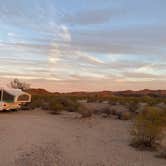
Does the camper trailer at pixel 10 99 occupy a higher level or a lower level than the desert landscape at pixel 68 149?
higher

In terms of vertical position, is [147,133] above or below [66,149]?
above

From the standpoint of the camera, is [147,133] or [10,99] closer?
[147,133]

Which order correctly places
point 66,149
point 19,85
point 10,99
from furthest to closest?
1. point 19,85
2. point 10,99
3. point 66,149

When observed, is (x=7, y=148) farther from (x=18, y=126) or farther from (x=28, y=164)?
(x=18, y=126)

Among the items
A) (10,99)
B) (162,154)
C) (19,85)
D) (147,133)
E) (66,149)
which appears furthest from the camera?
(19,85)

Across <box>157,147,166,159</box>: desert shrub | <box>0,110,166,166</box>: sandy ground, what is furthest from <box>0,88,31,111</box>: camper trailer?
<box>157,147,166,159</box>: desert shrub

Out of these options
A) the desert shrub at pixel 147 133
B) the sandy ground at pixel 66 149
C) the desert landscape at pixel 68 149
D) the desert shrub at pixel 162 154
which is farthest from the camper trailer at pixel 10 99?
the desert shrub at pixel 162 154

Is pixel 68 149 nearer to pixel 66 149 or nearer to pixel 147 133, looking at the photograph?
pixel 66 149

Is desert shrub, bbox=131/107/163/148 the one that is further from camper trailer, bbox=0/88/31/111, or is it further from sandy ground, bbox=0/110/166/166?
camper trailer, bbox=0/88/31/111

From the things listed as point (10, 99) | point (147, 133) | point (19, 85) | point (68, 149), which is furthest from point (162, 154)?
point (19, 85)

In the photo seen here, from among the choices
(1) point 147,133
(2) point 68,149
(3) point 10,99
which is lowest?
(2) point 68,149

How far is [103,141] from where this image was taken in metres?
15.3

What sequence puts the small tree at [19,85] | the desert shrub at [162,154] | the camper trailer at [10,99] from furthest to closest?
the small tree at [19,85] < the camper trailer at [10,99] < the desert shrub at [162,154]

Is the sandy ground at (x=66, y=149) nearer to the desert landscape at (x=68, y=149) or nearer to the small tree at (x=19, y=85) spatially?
the desert landscape at (x=68, y=149)
